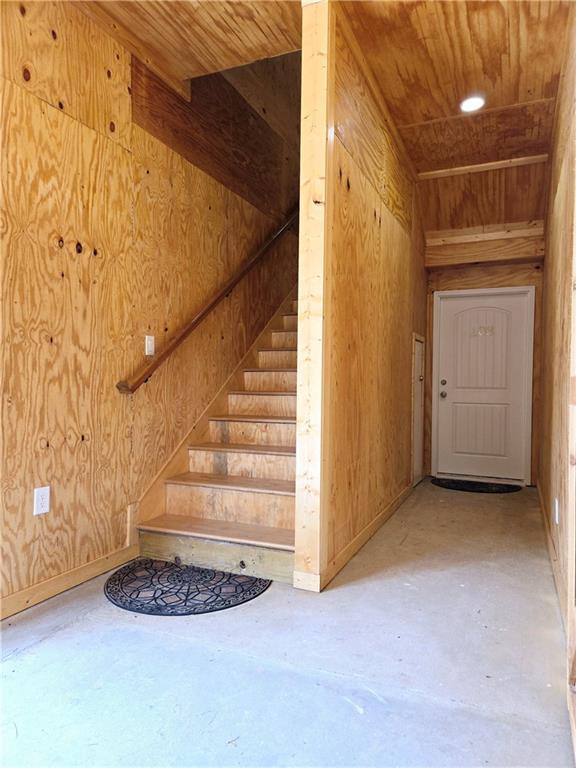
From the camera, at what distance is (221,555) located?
2492 millimetres

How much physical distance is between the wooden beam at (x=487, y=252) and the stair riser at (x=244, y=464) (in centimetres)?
304

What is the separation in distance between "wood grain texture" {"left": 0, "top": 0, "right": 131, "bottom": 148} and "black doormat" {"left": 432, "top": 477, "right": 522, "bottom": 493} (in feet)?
12.9

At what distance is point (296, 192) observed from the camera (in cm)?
486

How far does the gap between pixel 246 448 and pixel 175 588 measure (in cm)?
101

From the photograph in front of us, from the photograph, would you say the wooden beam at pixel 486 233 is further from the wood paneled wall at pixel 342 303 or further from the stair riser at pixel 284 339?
the stair riser at pixel 284 339

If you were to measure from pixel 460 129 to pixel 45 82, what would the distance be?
288 cm

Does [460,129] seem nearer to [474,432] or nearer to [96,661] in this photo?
[474,432]

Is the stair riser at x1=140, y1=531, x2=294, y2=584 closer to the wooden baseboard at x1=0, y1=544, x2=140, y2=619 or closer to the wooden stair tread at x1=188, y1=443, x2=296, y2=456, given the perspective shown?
the wooden baseboard at x1=0, y1=544, x2=140, y2=619

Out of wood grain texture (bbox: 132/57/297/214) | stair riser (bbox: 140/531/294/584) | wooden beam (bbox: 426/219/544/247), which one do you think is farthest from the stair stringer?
wooden beam (bbox: 426/219/544/247)

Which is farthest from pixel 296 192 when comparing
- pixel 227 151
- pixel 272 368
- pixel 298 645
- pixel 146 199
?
pixel 298 645

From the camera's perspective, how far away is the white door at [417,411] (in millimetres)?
4492

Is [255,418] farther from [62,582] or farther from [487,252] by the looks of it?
[487,252]

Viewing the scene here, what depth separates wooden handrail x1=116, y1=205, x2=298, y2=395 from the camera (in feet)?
8.48

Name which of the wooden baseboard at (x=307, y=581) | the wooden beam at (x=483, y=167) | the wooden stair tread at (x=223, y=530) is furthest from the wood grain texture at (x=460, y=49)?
the wooden baseboard at (x=307, y=581)
